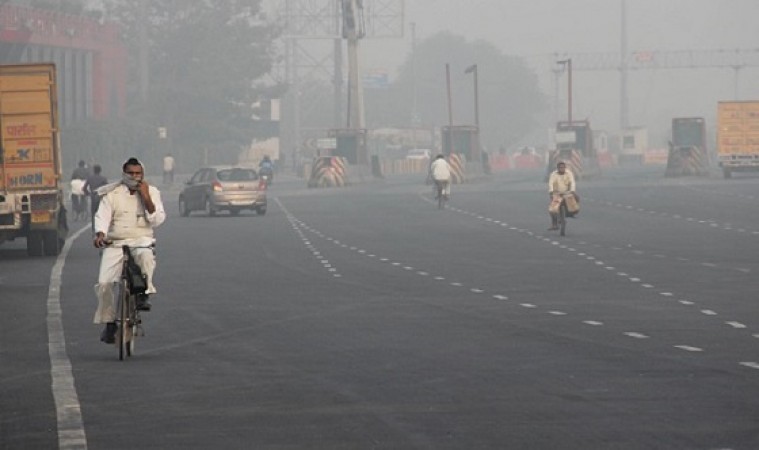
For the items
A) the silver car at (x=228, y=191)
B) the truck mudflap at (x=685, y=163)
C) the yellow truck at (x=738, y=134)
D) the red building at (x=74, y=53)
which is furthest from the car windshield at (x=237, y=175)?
the truck mudflap at (x=685, y=163)

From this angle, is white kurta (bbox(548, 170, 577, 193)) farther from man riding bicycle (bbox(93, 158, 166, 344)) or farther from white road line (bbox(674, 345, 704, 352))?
man riding bicycle (bbox(93, 158, 166, 344))

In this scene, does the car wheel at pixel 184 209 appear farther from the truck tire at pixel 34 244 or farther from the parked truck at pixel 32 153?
the truck tire at pixel 34 244

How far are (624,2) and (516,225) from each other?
473ft

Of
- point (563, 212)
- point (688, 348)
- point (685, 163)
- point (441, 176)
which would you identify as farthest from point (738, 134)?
point (688, 348)

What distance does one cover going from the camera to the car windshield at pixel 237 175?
5291 cm

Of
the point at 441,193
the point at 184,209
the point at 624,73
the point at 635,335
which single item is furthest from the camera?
the point at 624,73

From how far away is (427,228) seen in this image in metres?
43.2

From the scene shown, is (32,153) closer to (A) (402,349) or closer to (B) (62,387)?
(A) (402,349)

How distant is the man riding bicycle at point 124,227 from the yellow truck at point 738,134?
65.7 metres

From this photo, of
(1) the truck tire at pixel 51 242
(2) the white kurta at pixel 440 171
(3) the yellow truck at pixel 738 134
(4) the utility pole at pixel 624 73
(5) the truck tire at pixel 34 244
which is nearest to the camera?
(5) the truck tire at pixel 34 244

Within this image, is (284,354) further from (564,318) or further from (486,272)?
(486,272)

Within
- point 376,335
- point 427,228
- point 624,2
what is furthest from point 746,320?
point 624,2

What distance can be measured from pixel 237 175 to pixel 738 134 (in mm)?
33182

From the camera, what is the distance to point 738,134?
80312 mm
